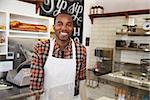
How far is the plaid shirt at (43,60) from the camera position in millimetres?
1646

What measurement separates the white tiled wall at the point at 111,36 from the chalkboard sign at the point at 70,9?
0.37m

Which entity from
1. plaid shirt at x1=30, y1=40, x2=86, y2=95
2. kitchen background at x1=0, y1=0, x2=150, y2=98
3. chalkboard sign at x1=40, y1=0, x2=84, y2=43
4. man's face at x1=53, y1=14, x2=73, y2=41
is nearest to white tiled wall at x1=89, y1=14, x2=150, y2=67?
kitchen background at x1=0, y1=0, x2=150, y2=98

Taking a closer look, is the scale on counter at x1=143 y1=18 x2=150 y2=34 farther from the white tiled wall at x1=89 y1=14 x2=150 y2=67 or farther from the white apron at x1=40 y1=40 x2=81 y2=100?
the white apron at x1=40 y1=40 x2=81 y2=100

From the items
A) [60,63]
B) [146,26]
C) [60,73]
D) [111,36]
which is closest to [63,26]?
[60,63]

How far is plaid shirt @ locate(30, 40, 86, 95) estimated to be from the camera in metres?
1.65

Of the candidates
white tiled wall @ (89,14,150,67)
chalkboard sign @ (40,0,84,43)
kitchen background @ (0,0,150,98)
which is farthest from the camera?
white tiled wall @ (89,14,150,67)

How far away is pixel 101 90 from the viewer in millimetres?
1733

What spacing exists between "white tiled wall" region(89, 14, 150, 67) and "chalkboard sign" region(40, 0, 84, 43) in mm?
369

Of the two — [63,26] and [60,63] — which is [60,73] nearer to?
[60,63]

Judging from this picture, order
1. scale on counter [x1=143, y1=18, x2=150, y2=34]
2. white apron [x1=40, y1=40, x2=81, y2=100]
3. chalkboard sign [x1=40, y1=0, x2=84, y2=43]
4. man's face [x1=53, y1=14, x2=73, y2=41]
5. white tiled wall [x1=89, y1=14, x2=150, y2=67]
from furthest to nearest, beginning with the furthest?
white tiled wall [x1=89, y1=14, x2=150, y2=67]
chalkboard sign [x1=40, y1=0, x2=84, y2=43]
scale on counter [x1=143, y1=18, x2=150, y2=34]
man's face [x1=53, y1=14, x2=73, y2=41]
white apron [x1=40, y1=40, x2=81, y2=100]

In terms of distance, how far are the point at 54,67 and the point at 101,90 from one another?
49 centimetres

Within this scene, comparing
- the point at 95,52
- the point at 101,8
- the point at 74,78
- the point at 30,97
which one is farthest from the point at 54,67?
the point at 101,8

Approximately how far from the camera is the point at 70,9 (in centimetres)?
355

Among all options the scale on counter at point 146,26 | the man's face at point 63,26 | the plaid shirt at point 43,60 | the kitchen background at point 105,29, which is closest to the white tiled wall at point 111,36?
the kitchen background at point 105,29
